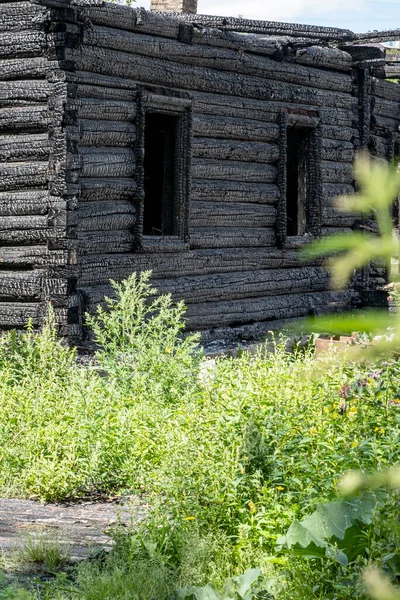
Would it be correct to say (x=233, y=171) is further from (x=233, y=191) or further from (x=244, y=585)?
(x=244, y=585)

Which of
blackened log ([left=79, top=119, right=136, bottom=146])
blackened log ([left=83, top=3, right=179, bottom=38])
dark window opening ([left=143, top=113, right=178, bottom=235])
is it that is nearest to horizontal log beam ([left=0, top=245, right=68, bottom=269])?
blackened log ([left=79, top=119, right=136, bottom=146])

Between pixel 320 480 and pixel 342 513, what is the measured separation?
801 mm

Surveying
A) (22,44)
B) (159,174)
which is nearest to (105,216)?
(22,44)

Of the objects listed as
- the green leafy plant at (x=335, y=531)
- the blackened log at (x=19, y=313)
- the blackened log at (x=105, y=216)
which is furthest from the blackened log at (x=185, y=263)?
the green leafy plant at (x=335, y=531)

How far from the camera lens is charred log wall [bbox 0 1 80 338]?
28.8 ft

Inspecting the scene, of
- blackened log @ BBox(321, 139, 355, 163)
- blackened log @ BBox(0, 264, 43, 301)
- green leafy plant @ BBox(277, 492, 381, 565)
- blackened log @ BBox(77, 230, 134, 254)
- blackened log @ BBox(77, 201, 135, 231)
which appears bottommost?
green leafy plant @ BBox(277, 492, 381, 565)

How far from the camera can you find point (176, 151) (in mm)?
10430

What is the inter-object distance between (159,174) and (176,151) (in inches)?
69.0

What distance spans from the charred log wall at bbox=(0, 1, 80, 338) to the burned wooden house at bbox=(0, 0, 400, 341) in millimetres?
13

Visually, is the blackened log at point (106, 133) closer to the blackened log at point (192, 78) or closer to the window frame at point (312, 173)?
the blackened log at point (192, 78)

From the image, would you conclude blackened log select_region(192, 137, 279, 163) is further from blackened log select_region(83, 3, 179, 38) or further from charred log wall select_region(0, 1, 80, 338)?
charred log wall select_region(0, 1, 80, 338)

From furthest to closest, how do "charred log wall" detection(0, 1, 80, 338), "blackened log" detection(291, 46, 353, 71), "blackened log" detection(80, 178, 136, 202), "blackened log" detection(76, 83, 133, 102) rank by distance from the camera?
"blackened log" detection(291, 46, 353, 71) → "blackened log" detection(80, 178, 136, 202) → "blackened log" detection(76, 83, 133, 102) → "charred log wall" detection(0, 1, 80, 338)

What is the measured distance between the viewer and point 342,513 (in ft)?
12.4

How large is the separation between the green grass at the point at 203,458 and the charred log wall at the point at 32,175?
6.29 feet
